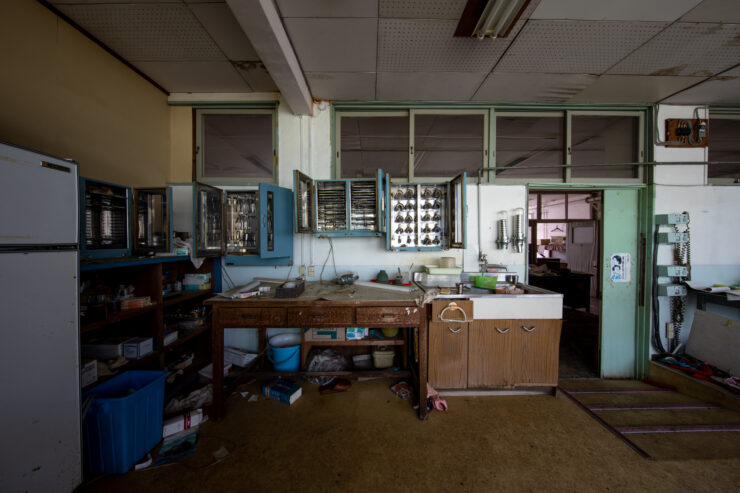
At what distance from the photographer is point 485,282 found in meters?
2.31

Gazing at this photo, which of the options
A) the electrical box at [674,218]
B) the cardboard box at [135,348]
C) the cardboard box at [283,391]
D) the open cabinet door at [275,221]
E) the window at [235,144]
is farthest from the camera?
the window at [235,144]

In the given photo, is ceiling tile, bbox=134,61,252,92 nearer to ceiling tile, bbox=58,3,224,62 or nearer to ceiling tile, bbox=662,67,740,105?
ceiling tile, bbox=58,3,224,62

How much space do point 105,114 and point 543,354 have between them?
4.21 metres

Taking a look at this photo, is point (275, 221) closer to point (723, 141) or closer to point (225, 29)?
point (225, 29)

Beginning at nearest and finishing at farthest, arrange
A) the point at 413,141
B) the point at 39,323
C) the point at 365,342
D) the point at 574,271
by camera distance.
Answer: the point at 39,323 < the point at 365,342 < the point at 413,141 < the point at 574,271

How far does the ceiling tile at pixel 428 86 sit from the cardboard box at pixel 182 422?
10.3ft

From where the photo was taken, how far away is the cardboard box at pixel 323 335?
2348 millimetres

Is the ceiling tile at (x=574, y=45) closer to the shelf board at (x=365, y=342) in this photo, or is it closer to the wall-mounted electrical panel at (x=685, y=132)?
the wall-mounted electrical panel at (x=685, y=132)

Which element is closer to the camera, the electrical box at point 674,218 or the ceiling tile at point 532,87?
the ceiling tile at point 532,87

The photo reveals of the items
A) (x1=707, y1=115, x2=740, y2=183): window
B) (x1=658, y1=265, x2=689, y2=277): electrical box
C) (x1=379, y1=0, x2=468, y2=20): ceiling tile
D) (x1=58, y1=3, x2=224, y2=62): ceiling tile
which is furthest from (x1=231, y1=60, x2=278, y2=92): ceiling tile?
(x1=707, y1=115, x2=740, y2=183): window

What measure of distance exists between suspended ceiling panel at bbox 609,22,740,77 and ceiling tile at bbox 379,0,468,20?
1574 mm

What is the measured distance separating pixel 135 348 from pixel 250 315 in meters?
0.76

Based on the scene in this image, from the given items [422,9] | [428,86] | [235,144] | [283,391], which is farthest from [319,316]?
[235,144]

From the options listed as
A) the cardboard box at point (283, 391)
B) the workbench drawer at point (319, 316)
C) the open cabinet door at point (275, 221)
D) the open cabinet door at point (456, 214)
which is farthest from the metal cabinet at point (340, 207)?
the cardboard box at point (283, 391)
